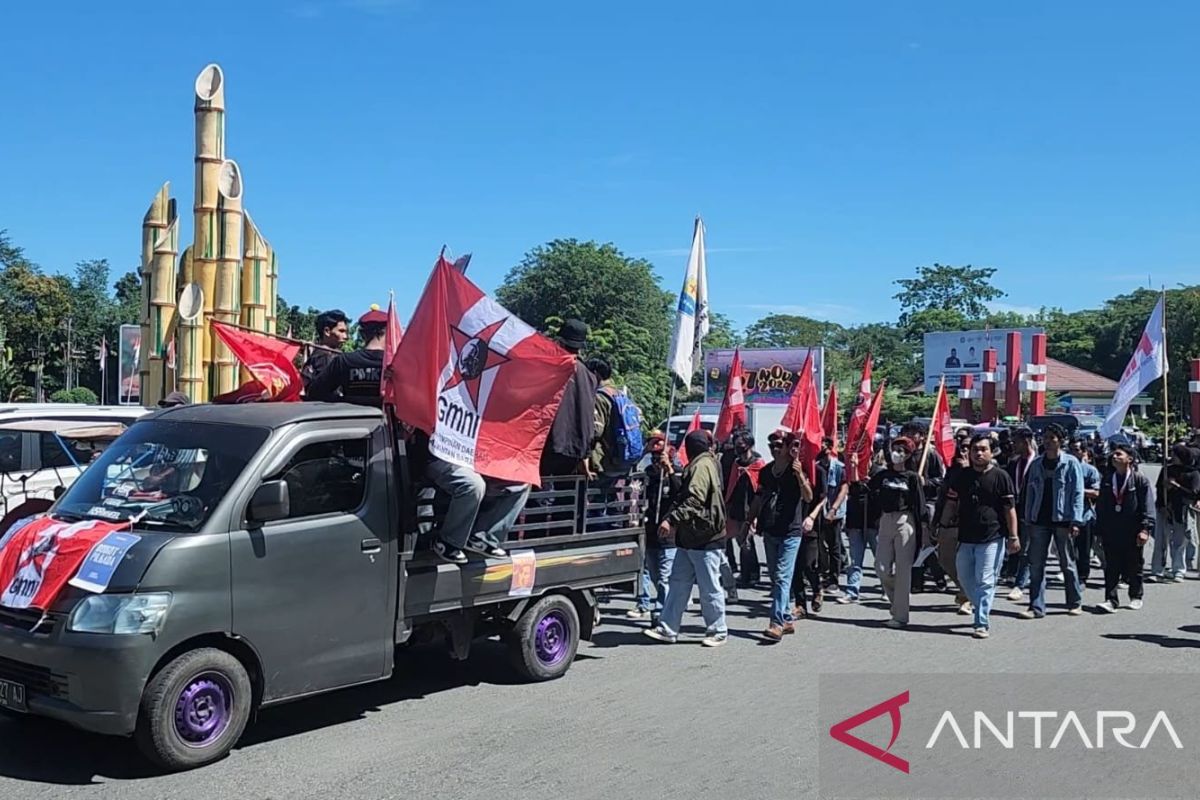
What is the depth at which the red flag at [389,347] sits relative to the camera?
688 cm

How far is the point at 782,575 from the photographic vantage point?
388 inches

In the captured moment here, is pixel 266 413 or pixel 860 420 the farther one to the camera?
pixel 860 420

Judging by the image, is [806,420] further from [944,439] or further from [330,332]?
[330,332]

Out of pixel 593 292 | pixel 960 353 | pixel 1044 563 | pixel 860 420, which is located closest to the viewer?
pixel 1044 563

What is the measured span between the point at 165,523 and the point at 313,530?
2.67ft

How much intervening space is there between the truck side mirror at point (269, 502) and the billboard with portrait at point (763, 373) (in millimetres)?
34969

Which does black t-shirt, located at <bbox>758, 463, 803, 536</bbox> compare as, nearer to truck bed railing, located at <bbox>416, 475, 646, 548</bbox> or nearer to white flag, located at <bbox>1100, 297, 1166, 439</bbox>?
truck bed railing, located at <bbox>416, 475, 646, 548</bbox>

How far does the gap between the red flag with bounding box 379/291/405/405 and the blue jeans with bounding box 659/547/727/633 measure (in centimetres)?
332

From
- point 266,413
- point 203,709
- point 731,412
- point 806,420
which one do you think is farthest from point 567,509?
point 731,412

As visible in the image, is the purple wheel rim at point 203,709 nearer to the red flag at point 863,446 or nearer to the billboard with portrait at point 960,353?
the red flag at point 863,446

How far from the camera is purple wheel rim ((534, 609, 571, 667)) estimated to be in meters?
8.10

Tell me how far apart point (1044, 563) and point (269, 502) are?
8324mm

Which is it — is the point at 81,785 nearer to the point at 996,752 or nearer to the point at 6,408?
the point at 996,752

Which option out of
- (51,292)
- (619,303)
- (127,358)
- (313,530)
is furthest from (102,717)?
(51,292)
